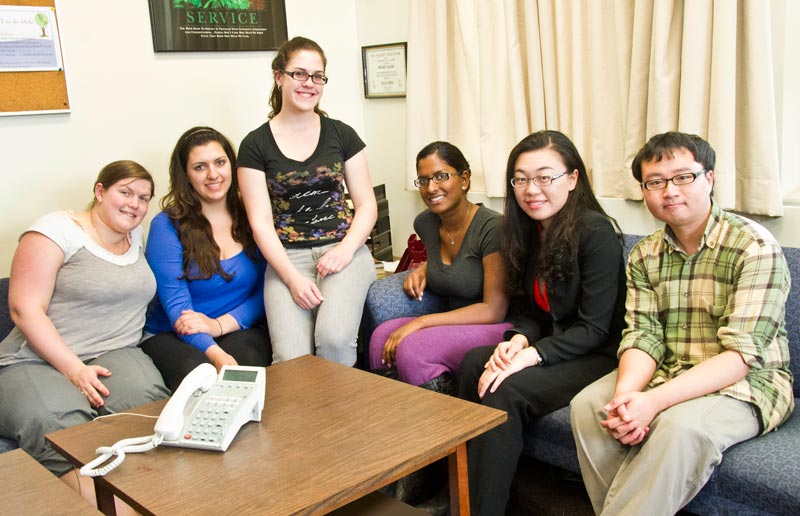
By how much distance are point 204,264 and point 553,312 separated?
46.9 inches

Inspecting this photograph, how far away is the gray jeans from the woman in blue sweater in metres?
0.17

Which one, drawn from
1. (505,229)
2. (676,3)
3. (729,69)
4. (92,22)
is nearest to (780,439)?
(505,229)

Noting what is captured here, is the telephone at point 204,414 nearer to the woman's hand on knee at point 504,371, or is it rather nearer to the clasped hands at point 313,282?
the woman's hand on knee at point 504,371

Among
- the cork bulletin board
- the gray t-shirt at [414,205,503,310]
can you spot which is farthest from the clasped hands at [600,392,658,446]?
the cork bulletin board

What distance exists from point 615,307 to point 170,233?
1491mm

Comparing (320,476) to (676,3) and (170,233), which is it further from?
(676,3)

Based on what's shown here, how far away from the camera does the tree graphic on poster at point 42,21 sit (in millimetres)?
2756

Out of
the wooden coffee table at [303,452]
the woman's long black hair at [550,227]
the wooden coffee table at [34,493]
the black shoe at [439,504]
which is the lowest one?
the black shoe at [439,504]

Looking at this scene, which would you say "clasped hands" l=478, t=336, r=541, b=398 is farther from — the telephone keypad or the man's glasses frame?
the telephone keypad

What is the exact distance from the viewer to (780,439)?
1.75 m

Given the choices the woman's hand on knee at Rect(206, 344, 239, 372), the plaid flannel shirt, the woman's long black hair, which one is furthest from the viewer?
the woman's hand on knee at Rect(206, 344, 239, 372)

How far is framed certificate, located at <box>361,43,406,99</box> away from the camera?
11.8ft

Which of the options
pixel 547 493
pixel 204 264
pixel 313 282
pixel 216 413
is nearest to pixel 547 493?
pixel 547 493

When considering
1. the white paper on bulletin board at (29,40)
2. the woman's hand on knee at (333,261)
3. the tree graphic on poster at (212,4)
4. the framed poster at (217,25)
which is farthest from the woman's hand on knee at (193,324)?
the tree graphic on poster at (212,4)
